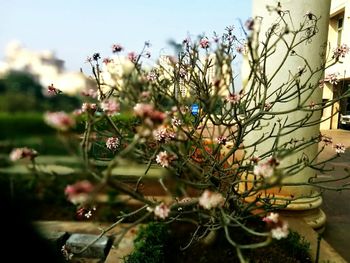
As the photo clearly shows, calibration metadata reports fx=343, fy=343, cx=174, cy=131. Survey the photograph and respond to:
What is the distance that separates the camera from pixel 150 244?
3393 mm

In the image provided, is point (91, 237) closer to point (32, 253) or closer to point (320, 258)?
point (32, 253)

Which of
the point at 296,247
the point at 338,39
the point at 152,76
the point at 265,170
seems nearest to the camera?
the point at 265,170

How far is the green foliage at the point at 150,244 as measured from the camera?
10.3 ft

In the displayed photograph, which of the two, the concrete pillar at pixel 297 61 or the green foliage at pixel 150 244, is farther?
the concrete pillar at pixel 297 61

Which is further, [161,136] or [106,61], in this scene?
[106,61]

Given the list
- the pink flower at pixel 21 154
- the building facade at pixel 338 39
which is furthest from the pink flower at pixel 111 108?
the building facade at pixel 338 39

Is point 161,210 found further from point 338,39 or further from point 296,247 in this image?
point 338,39

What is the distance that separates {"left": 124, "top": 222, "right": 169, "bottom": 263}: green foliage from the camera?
3145mm

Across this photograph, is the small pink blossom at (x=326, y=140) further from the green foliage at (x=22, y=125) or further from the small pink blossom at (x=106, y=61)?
the green foliage at (x=22, y=125)

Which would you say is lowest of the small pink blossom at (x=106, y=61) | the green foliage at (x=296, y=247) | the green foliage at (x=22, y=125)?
the green foliage at (x=296, y=247)

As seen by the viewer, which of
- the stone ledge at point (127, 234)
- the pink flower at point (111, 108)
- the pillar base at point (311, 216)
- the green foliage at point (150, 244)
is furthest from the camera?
the pillar base at point (311, 216)

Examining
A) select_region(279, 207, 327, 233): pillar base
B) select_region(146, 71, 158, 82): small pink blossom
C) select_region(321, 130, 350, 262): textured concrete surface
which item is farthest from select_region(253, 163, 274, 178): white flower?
select_region(279, 207, 327, 233): pillar base

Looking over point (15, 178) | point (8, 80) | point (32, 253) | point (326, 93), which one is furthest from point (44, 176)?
point (326, 93)

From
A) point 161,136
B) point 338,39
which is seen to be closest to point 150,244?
point 161,136
